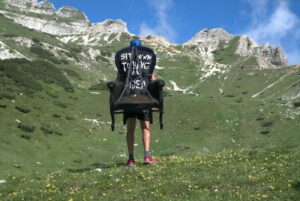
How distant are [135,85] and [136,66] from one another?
693 millimetres

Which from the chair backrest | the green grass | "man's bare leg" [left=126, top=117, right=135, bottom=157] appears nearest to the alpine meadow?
the green grass

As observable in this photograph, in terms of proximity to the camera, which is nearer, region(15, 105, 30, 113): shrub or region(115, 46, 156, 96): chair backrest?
region(115, 46, 156, 96): chair backrest

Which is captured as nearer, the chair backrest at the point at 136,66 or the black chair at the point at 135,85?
the black chair at the point at 135,85

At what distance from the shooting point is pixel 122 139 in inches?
2131

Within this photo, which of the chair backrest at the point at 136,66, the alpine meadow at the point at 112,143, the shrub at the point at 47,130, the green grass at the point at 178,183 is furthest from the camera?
the shrub at the point at 47,130

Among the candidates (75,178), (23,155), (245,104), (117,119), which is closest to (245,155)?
(75,178)

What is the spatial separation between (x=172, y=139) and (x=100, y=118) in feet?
39.3

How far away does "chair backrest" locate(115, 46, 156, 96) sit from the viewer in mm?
13895

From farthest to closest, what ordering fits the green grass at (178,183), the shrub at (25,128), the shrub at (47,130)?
the shrub at (47,130)
the shrub at (25,128)
the green grass at (178,183)

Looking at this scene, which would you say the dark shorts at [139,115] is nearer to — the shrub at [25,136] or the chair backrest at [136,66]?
the chair backrest at [136,66]

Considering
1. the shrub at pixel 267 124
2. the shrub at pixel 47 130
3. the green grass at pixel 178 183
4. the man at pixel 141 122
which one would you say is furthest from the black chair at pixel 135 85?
the shrub at pixel 267 124

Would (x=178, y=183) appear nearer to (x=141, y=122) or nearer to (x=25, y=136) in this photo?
(x=141, y=122)

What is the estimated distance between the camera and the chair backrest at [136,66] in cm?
1389

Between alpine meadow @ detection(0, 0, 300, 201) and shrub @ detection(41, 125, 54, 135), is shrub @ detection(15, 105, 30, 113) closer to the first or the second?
alpine meadow @ detection(0, 0, 300, 201)
